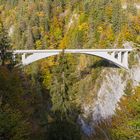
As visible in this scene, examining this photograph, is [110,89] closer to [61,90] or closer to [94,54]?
[94,54]

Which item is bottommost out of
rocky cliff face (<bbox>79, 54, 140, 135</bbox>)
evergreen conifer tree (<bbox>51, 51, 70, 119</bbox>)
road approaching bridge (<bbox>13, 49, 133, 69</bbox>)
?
rocky cliff face (<bbox>79, 54, 140, 135</bbox>)

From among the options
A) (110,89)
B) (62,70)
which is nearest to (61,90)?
(62,70)

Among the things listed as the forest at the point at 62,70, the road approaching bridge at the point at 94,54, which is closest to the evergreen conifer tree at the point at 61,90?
the forest at the point at 62,70

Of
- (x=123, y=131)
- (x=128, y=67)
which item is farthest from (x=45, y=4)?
(x=123, y=131)

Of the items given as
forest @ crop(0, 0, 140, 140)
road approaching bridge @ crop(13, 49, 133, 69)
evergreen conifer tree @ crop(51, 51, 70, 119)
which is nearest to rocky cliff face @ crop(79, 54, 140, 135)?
forest @ crop(0, 0, 140, 140)

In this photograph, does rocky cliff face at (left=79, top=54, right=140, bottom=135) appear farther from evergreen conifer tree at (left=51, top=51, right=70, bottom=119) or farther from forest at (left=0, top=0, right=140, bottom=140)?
evergreen conifer tree at (left=51, top=51, right=70, bottom=119)

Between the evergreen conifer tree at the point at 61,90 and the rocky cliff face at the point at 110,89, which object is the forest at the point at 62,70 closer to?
the evergreen conifer tree at the point at 61,90

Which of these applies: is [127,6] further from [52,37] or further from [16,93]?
[16,93]
